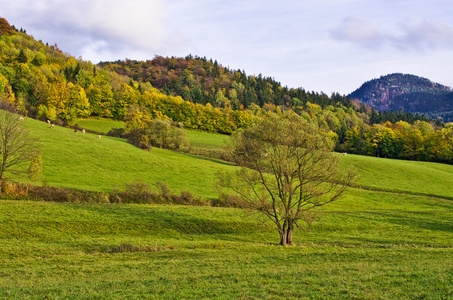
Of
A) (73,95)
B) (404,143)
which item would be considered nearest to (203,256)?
(73,95)

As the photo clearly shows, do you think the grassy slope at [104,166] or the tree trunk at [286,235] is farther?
the grassy slope at [104,166]

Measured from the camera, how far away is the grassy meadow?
13055 millimetres

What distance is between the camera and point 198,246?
2603cm

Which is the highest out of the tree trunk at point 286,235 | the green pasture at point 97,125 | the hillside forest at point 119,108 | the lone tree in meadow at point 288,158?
the hillside forest at point 119,108

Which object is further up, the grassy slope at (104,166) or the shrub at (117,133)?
the shrub at (117,133)

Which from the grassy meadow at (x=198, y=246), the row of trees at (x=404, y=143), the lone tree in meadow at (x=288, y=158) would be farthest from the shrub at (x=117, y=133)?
the row of trees at (x=404, y=143)

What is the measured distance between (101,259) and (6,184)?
23.3 metres

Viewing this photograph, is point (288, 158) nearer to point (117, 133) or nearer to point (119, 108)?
point (117, 133)

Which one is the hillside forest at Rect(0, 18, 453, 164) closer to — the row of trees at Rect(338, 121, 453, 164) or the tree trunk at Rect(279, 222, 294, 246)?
the row of trees at Rect(338, 121, 453, 164)

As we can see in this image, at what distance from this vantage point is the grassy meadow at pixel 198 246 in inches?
514

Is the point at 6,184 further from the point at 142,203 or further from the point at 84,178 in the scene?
the point at 142,203

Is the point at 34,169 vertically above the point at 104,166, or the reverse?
the point at 34,169

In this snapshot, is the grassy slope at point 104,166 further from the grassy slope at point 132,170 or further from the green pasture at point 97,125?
the green pasture at point 97,125

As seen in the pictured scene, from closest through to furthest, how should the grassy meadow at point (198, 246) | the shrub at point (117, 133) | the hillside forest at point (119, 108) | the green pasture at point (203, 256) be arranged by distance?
1. the green pasture at point (203, 256)
2. the grassy meadow at point (198, 246)
3. the shrub at point (117, 133)
4. the hillside forest at point (119, 108)
